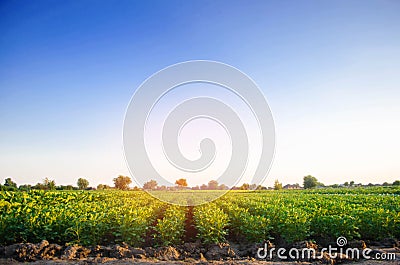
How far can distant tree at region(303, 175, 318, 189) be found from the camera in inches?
3088

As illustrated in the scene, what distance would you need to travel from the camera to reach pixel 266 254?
8211 millimetres

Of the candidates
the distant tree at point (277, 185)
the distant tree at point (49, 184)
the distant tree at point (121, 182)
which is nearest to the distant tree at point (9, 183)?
the distant tree at point (49, 184)

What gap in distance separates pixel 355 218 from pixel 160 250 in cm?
621

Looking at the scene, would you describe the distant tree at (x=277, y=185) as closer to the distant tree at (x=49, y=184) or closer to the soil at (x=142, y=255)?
the distant tree at (x=49, y=184)

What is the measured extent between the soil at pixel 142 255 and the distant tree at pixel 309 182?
2927 inches

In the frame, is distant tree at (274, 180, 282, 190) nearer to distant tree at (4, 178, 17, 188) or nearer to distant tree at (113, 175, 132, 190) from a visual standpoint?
distant tree at (113, 175, 132, 190)

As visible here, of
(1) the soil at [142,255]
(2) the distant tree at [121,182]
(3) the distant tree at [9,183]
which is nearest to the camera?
(1) the soil at [142,255]

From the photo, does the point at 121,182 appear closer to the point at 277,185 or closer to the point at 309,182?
the point at 277,185

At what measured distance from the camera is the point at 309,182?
7938cm

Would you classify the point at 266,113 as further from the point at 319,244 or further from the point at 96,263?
the point at 96,263

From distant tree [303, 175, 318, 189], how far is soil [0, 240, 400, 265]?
244 ft

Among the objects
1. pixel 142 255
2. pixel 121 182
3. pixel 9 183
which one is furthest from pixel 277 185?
pixel 142 255

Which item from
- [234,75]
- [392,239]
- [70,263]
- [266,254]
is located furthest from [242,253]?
[234,75]

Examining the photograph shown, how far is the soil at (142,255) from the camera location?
710 centimetres
